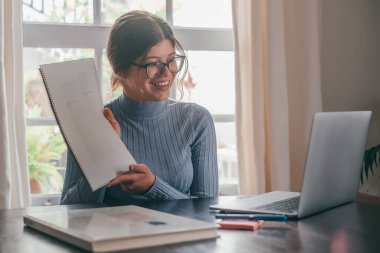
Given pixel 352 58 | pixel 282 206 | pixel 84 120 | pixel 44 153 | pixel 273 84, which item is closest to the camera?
pixel 282 206

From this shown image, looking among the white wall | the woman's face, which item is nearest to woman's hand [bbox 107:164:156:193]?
the woman's face

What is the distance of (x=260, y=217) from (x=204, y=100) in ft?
5.57

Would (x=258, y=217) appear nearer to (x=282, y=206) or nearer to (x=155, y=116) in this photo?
(x=282, y=206)

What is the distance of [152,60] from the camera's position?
6.86 feet

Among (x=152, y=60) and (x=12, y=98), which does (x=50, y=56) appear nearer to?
(x=12, y=98)

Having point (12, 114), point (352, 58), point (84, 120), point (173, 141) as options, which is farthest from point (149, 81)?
point (352, 58)

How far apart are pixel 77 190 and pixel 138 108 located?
37 centimetres

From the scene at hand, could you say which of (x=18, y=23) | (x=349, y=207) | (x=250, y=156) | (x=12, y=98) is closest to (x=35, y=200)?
(x=12, y=98)

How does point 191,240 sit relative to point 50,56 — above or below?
below

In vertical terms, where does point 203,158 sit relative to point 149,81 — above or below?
below

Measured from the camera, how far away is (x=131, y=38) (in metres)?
2.07

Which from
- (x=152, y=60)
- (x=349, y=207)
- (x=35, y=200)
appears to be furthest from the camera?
(x=35, y=200)

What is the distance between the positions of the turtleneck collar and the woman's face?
1cm

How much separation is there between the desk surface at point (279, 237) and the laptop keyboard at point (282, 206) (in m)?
0.06
